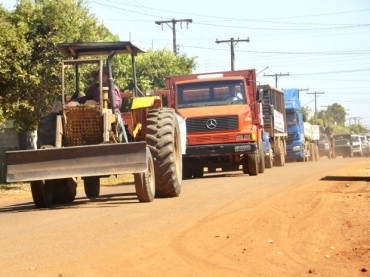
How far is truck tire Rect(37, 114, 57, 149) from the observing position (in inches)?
593

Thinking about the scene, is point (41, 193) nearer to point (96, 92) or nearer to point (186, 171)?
point (96, 92)

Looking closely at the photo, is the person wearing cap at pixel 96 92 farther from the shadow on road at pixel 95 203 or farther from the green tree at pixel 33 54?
the green tree at pixel 33 54

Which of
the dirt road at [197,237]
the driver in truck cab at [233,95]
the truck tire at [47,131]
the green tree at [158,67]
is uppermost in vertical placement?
the green tree at [158,67]

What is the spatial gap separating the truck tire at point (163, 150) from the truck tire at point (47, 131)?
162cm

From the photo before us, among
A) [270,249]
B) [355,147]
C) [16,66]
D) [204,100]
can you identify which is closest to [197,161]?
[204,100]

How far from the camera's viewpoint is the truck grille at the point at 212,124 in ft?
77.4

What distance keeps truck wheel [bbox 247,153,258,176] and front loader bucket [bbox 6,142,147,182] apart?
10133 mm

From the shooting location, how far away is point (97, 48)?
1580 centimetres

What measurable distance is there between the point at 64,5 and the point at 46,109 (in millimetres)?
4001

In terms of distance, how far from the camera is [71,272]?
7.50m

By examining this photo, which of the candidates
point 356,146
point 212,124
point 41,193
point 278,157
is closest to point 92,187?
point 41,193

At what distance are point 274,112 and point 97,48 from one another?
20926 mm

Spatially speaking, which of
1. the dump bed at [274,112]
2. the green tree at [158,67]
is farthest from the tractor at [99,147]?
the green tree at [158,67]

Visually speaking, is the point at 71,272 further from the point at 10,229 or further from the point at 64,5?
the point at 64,5
